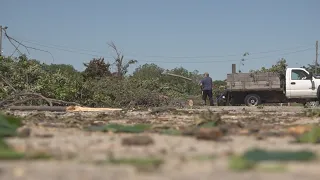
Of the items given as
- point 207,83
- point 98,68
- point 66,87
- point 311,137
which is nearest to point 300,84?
point 207,83

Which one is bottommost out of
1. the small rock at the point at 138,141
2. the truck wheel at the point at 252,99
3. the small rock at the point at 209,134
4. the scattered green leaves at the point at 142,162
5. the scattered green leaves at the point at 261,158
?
the scattered green leaves at the point at 142,162

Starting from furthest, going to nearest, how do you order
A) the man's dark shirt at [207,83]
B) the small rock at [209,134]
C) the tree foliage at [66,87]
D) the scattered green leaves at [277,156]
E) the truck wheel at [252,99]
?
the truck wheel at [252,99], the man's dark shirt at [207,83], the tree foliage at [66,87], the small rock at [209,134], the scattered green leaves at [277,156]

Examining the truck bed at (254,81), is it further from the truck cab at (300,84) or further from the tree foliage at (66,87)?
the tree foliage at (66,87)

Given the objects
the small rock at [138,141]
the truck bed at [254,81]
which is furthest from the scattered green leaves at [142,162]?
the truck bed at [254,81]

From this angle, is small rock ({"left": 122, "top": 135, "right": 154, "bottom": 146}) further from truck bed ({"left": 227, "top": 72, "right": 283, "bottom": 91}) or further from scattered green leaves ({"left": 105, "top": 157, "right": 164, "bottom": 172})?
truck bed ({"left": 227, "top": 72, "right": 283, "bottom": 91})

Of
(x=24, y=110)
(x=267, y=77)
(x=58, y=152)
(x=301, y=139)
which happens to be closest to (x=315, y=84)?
(x=267, y=77)

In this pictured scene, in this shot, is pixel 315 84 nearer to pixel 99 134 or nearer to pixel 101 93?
pixel 101 93

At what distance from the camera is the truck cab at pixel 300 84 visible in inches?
816

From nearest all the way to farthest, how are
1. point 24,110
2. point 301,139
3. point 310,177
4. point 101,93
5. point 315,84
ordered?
point 310,177, point 301,139, point 24,110, point 101,93, point 315,84

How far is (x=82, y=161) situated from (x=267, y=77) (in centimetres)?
1968

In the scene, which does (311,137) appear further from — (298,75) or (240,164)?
(298,75)

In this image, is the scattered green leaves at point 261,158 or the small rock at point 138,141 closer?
the scattered green leaves at point 261,158

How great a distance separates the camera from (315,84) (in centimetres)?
2070

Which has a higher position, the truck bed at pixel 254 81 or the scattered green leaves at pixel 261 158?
the truck bed at pixel 254 81
